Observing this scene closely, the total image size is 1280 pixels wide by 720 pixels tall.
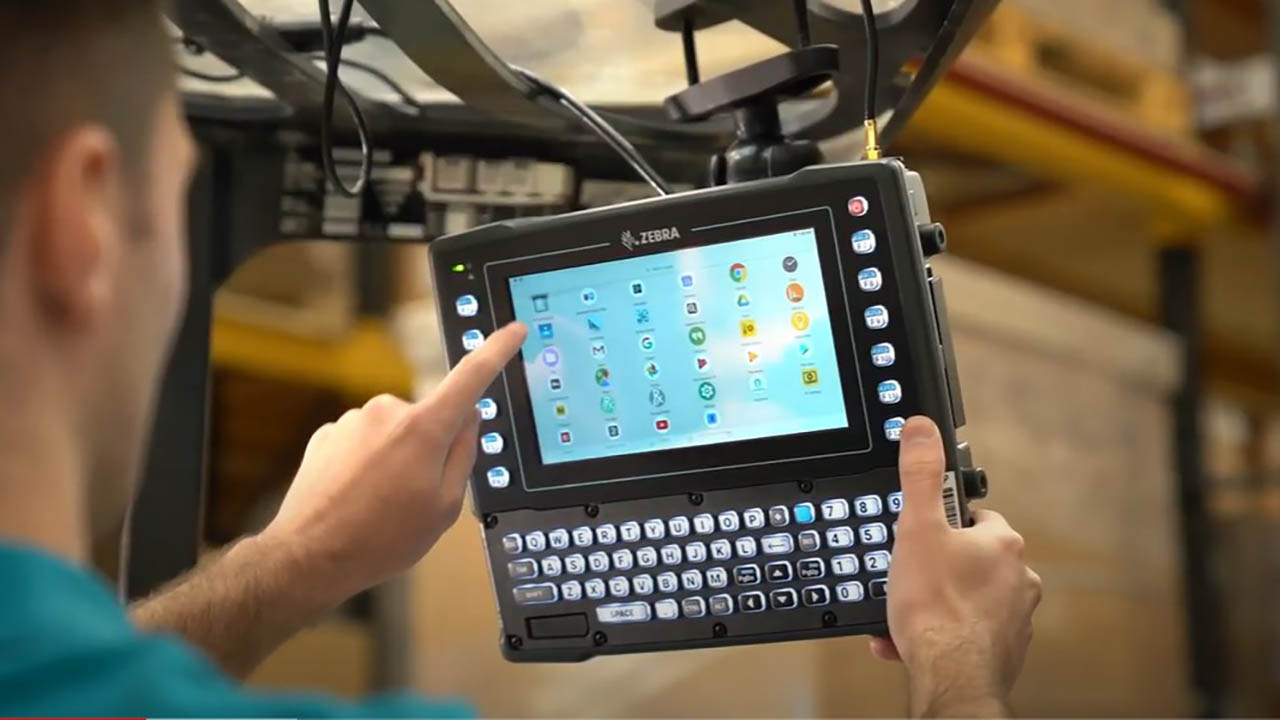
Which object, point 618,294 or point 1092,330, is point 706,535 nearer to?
point 618,294

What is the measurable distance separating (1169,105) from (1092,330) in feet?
2.00

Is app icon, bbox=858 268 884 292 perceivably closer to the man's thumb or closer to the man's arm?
the man's thumb

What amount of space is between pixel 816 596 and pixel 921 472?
139mm

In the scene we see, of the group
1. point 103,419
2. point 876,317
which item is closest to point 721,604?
point 876,317

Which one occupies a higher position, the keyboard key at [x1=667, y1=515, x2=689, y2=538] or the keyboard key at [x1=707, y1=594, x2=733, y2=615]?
the keyboard key at [x1=667, y1=515, x2=689, y2=538]

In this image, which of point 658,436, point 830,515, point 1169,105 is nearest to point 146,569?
point 658,436

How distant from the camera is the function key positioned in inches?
43.3

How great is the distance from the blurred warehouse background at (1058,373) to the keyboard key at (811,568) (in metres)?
1.47

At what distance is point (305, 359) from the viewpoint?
3.61m

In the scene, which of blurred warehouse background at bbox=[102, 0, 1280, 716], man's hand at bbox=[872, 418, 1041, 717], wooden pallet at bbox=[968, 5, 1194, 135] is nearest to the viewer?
man's hand at bbox=[872, 418, 1041, 717]

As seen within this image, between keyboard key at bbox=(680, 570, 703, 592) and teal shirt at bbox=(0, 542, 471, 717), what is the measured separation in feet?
1.74

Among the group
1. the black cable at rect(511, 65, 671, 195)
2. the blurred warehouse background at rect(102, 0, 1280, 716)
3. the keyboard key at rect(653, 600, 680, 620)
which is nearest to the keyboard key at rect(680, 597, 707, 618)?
the keyboard key at rect(653, 600, 680, 620)

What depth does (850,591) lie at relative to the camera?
107 cm

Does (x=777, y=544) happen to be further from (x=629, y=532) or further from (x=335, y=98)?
(x=335, y=98)
